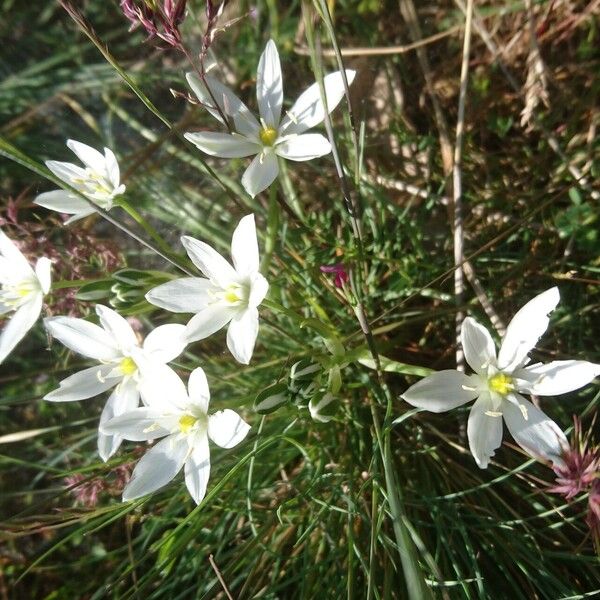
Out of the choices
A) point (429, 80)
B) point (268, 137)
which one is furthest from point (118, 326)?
point (429, 80)

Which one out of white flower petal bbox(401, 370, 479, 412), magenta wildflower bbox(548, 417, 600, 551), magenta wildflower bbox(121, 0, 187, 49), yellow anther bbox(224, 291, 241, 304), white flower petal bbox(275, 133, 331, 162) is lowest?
magenta wildflower bbox(548, 417, 600, 551)

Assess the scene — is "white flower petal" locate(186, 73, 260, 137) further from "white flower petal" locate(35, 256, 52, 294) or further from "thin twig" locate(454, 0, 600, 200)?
"thin twig" locate(454, 0, 600, 200)

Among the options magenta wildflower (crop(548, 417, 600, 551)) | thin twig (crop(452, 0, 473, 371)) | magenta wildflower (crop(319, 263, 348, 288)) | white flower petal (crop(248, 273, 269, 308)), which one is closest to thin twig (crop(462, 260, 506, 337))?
thin twig (crop(452, 0, 473, 371))

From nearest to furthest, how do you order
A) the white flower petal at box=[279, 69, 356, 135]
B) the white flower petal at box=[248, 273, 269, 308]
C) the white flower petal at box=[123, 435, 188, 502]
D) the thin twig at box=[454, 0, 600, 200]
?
the white flower petal at box=[248, 273, 269, 308], the white flower petal at box=[123, 435, 188, 502], the white flower petal at box=[279, 69, 356, 135], the thin twig at box=[454, 0, 600, 200]

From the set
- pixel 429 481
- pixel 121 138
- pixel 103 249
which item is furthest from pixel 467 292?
pixel 121 138

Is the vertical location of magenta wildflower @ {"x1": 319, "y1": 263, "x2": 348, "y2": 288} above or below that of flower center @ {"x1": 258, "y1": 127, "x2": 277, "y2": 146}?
below

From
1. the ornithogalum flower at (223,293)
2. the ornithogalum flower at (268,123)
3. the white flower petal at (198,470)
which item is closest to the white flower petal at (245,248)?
the ornithogalum flower at (223,293)
